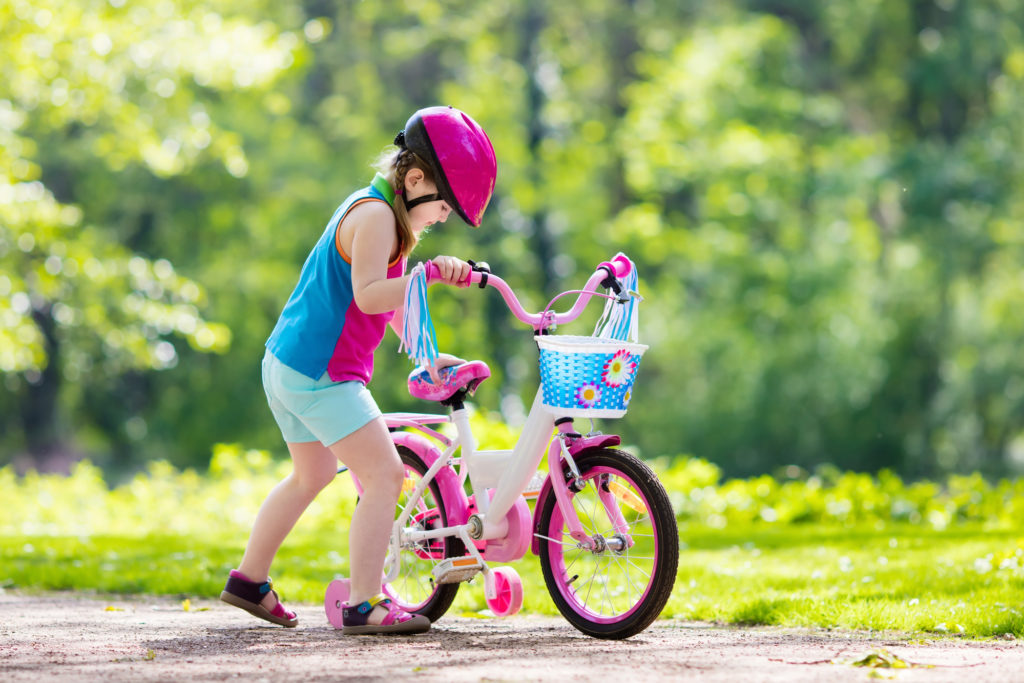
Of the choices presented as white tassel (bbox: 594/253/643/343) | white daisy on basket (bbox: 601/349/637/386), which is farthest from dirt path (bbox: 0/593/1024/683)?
white tassel (bbox: 594/253/643/343)

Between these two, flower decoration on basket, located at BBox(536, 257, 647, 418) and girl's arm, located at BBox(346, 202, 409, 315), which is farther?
girl's arm, located at BBox(346, 202, 409, 315)

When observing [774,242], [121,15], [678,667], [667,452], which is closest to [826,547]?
[678,667]

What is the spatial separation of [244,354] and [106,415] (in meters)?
3.90

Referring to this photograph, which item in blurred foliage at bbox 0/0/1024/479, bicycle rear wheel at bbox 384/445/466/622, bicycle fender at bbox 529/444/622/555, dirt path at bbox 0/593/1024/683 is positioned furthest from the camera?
blurred foliage at bbox 0/0/1024/479

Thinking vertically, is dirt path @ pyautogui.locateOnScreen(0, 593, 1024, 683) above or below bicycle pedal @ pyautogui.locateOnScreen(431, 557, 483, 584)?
below

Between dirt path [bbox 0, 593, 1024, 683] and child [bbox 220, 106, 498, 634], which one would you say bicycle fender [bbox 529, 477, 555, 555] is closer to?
dirt path [bbox 0, 593, 1024, 683]

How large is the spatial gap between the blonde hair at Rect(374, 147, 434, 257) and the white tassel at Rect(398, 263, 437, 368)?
1.05 ft

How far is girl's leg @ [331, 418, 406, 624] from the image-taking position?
4.09 m

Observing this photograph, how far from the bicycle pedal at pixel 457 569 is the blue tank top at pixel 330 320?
74cm

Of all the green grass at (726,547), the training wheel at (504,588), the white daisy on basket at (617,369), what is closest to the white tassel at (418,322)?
the white daisy on basket at (617,369)

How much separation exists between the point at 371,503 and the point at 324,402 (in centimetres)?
39

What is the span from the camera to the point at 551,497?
412 cm

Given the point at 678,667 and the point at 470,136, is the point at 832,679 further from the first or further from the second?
the point at 470,136

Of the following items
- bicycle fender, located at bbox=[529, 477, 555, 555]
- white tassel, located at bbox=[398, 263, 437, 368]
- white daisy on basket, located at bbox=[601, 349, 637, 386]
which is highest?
white tassel, located at bbox=[398, 263, 437, 368]
